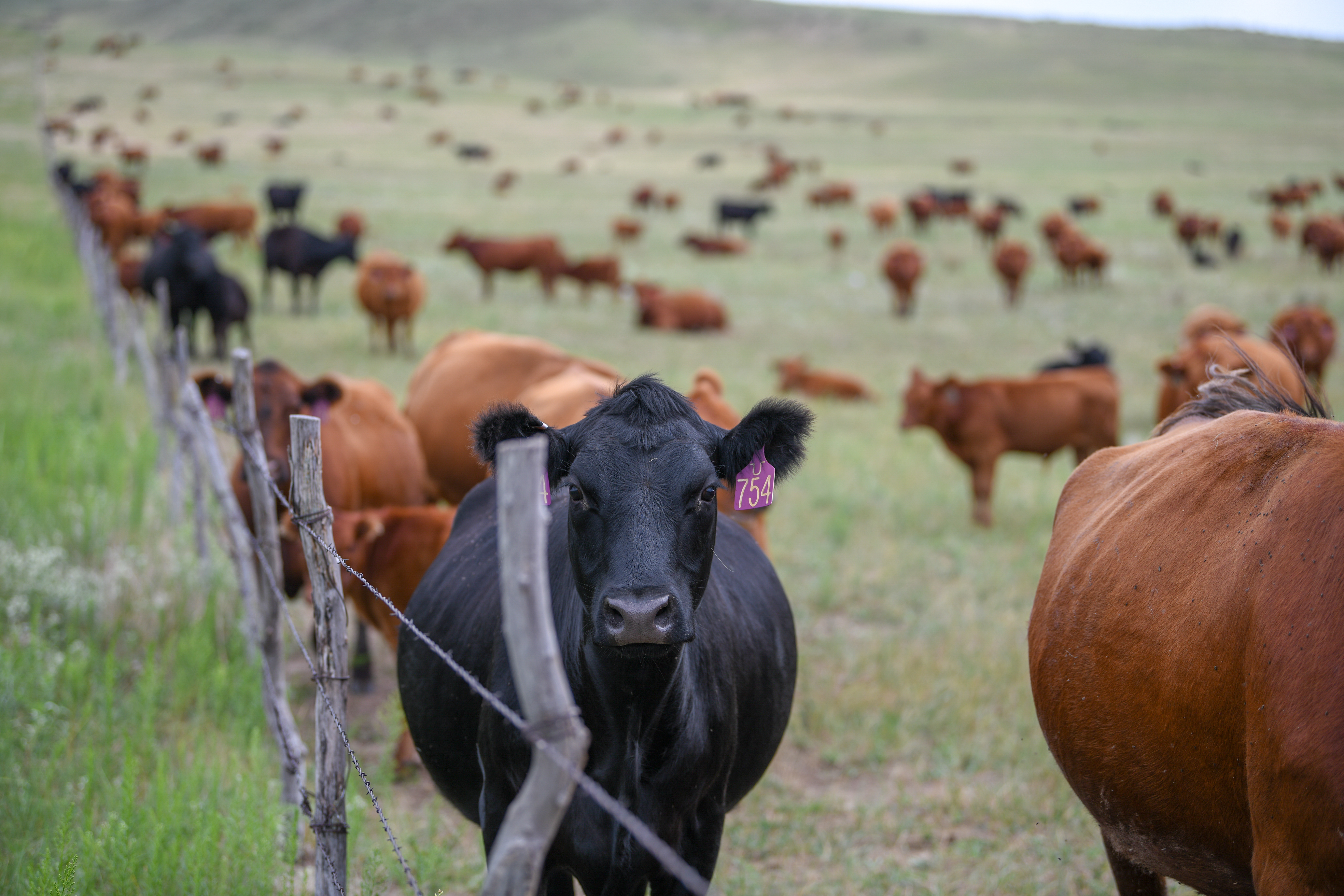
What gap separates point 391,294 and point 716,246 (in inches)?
549

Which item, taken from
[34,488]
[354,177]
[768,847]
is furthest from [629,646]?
[354,177]

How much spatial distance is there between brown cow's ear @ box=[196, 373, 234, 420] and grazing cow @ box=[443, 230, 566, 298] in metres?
14.7

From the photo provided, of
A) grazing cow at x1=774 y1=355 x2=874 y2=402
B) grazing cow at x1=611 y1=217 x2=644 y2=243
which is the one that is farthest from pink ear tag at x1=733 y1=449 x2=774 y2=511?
grazing cow at x1=611 y1=217 x2=644 y2=243

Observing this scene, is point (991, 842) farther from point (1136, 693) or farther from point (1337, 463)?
point (1337, 463)

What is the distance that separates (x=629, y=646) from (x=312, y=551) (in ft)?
4.07

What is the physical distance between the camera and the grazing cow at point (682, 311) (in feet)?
59.3

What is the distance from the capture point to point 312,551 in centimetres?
324

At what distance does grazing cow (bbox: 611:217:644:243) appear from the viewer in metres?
28.6

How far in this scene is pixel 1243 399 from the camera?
378cm

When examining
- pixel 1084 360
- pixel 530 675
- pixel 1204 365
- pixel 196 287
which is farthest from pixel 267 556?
pixel 196 287

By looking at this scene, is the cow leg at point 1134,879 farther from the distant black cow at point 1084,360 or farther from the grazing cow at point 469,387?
the distant black cow at point 1084,360

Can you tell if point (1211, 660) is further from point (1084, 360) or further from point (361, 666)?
point (1084, 360)

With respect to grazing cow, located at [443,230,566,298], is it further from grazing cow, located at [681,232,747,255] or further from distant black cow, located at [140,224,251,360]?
grazing cow, located at [681,232,747,255]

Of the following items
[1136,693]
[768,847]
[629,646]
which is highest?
[629,646]
